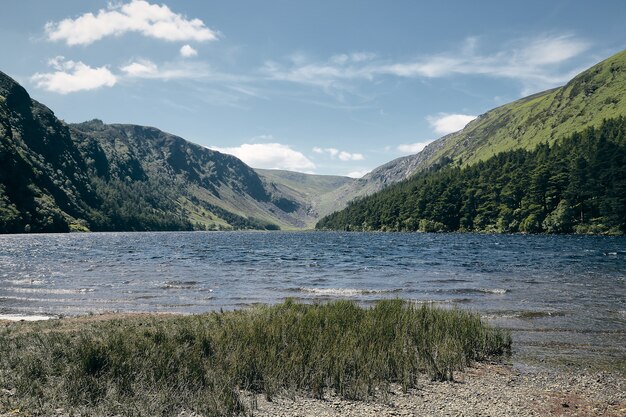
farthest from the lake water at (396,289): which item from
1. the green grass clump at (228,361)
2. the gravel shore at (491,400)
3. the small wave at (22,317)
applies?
the green grass clump at (228,361)

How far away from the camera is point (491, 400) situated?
1250cm

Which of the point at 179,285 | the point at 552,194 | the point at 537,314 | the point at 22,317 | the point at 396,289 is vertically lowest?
the point at 179,285

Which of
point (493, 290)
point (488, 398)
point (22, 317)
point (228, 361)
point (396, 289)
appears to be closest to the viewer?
point (488, 398)

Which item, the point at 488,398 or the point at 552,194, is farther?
the point at 552,194

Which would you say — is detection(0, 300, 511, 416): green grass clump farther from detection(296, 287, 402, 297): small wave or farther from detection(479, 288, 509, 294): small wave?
detection(479, 288, 509, 294): small wave

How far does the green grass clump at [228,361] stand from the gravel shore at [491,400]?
601mm

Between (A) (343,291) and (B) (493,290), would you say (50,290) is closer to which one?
(A) (343,291)

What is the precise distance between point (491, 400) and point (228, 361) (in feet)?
26.9

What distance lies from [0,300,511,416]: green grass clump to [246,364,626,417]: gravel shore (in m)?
0.60

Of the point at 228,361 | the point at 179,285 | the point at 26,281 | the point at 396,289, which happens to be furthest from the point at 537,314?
A: the point at 26,281

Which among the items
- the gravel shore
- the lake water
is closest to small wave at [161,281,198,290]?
the lake water

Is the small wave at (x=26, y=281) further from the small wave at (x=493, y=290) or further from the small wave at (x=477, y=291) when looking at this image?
the small wave at (x=493, y=290)

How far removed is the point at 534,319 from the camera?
2431cm

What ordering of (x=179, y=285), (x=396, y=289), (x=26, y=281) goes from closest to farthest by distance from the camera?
(x=396, y=289) < (x=179, y=285) < (x=26, y=281)
